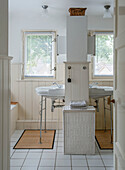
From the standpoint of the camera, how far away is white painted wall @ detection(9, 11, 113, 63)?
4.12 m

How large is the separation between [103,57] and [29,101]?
175 centimetres

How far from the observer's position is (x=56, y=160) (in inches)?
109

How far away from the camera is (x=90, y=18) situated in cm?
414

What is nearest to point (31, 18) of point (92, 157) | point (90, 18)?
point (90, 18)

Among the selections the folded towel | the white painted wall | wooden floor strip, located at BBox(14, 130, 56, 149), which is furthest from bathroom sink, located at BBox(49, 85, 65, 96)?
the white painted wall

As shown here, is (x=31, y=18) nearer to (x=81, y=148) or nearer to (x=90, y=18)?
(x=90, y=18)

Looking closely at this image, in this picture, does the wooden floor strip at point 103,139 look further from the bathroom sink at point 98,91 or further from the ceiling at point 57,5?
the ceiling at point 57,5

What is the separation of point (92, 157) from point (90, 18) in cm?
265

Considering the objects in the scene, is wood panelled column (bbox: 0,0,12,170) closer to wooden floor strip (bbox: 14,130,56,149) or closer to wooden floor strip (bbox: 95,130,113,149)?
wooden floor strip (bbox: 14,130,56,149)

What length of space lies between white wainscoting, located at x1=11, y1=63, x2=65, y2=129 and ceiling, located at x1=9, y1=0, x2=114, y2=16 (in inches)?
41.6

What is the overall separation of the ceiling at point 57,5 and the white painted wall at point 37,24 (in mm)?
129

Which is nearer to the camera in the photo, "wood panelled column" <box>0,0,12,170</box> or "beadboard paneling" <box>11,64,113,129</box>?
"wood panelled column" <box>0,0,12,170</box>

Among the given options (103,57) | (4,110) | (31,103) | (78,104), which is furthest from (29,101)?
(4,110)

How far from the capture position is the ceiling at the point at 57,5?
3.43 meters
